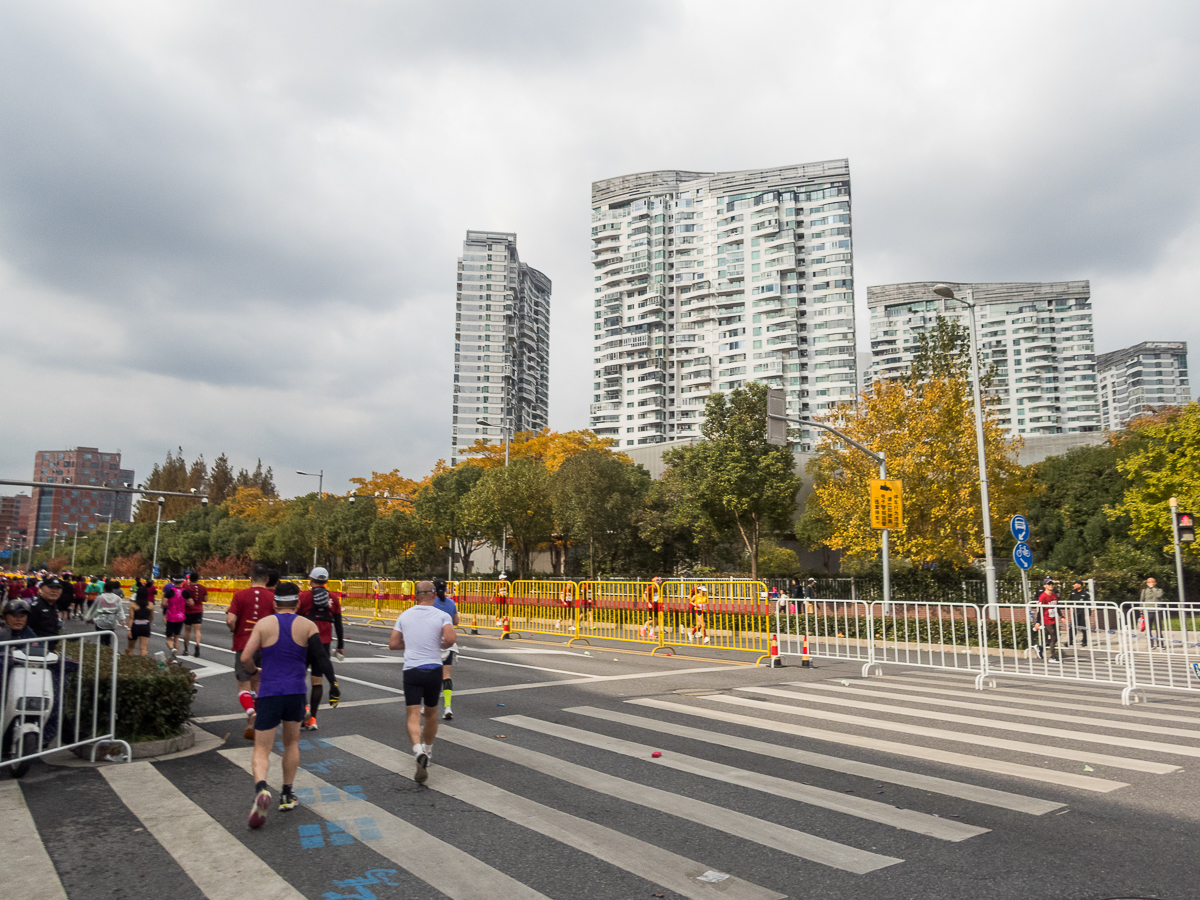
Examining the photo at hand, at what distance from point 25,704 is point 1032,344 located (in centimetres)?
15929

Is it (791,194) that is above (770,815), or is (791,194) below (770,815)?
above

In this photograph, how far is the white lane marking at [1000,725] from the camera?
823 centimetres

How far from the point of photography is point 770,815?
18.7ft

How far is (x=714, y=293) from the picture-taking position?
4537 inches

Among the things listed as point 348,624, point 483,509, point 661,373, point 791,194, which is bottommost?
point 348,624

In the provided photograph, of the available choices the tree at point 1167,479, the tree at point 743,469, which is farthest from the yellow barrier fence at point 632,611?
the tree at point 1167,479

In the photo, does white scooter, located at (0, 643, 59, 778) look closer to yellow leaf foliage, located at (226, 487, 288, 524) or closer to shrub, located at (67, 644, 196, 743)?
shrub, located at (67, 644, 196, 743)

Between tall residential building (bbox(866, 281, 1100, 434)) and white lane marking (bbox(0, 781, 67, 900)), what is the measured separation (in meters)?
143

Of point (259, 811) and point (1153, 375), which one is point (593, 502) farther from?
point (1153, 375)

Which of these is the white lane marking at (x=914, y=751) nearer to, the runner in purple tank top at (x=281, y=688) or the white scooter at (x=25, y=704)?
the runner in purple tank top at (x=281, y=688)

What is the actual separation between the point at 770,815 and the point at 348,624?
1089 inches

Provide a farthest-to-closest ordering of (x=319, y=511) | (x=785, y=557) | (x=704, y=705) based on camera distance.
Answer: (x=319, y=511) → (x=785, y=557) → (x=704, y=705)

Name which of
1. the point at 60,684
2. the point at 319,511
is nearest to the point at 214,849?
the point at 60,684

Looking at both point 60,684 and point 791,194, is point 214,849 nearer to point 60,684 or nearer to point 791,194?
point 60,684
